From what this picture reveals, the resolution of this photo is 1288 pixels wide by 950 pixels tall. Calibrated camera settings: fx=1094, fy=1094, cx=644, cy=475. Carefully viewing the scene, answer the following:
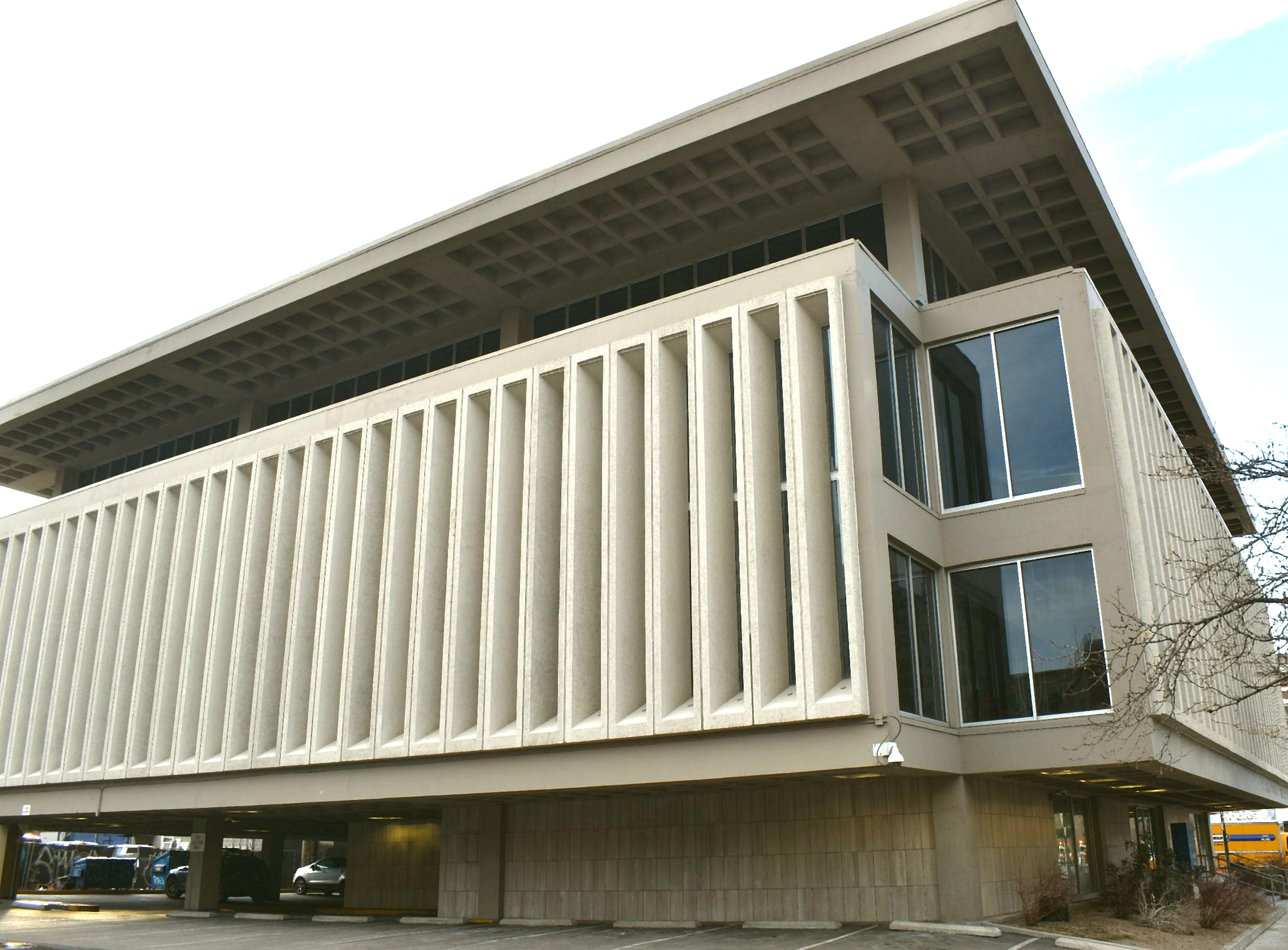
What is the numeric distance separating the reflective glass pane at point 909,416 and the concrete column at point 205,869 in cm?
2303

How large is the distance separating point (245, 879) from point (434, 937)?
19.0 metres

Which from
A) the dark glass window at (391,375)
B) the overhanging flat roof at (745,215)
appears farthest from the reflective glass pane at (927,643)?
the dark glass window at (391,375)

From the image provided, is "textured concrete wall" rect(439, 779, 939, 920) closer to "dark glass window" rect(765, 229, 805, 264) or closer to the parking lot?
the parking lot

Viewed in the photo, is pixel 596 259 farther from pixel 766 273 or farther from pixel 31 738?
pixel 31 738

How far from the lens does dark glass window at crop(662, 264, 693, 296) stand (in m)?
29.2

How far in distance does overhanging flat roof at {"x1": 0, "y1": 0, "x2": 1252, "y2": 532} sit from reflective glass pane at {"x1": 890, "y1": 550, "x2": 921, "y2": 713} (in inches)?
411

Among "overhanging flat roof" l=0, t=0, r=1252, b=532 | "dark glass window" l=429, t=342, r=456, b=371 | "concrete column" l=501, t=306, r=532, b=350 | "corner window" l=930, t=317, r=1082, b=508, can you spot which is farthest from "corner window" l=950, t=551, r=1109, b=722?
"dark glass window" l=429, t=342, r=456, b=371

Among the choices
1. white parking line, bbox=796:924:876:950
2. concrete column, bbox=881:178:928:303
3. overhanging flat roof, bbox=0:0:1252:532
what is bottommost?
white parking line, bbox=796:924:876:950

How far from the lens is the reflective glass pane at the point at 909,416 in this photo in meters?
20.9

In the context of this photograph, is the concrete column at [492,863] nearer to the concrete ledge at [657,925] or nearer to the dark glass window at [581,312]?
the concrete ledge at [657,925]

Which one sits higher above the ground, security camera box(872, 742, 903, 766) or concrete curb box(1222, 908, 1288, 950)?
security camera box(872, 742, 903, 766)

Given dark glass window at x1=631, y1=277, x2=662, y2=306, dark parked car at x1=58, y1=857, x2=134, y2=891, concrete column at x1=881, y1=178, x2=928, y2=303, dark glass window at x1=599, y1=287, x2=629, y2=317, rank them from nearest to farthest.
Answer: concrete column at x1=881, y1=178, x2=928, y2=303
dark glass window at x1=631, y1=277, x2=662, y2=306
dark glass window at x1=599, y1=287, x2=629, y2=317
dark parked car at x1=58, y1=857, x2=134, y2=891

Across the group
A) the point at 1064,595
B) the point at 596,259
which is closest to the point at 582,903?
the point at 1064,595

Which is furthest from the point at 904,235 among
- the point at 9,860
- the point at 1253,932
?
the point at 9,860
